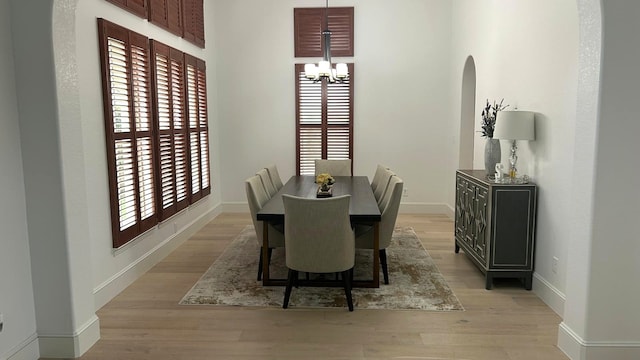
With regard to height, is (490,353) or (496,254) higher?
(496,254)

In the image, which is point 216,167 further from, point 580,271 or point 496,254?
point 580,271

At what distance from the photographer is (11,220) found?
274 centimetres

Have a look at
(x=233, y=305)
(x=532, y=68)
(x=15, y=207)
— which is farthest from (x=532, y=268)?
(x=15, y=207)

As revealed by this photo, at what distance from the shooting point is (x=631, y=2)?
257 cm

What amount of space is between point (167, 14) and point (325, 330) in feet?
12.7

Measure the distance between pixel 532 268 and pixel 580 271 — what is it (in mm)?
1256

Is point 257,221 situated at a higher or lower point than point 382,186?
lower

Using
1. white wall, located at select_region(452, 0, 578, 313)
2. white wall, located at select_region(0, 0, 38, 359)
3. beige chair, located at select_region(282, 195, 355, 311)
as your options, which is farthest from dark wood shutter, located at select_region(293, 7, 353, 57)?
white wall, located at select_region(0, 0, 38, 359)

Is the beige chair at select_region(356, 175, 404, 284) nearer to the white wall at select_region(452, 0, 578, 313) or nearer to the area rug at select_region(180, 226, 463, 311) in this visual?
the area rug at select_region(180, 226, 463, 311)

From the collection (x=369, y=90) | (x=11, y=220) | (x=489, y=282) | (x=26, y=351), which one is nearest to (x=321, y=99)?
(x=369, y=90)

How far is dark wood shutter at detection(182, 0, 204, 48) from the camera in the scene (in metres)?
5.77

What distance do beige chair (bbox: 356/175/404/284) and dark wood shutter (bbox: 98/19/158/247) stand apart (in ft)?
6.92

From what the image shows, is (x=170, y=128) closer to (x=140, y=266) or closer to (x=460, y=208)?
(x=140, y=266)

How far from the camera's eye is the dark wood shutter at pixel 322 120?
7137mm
